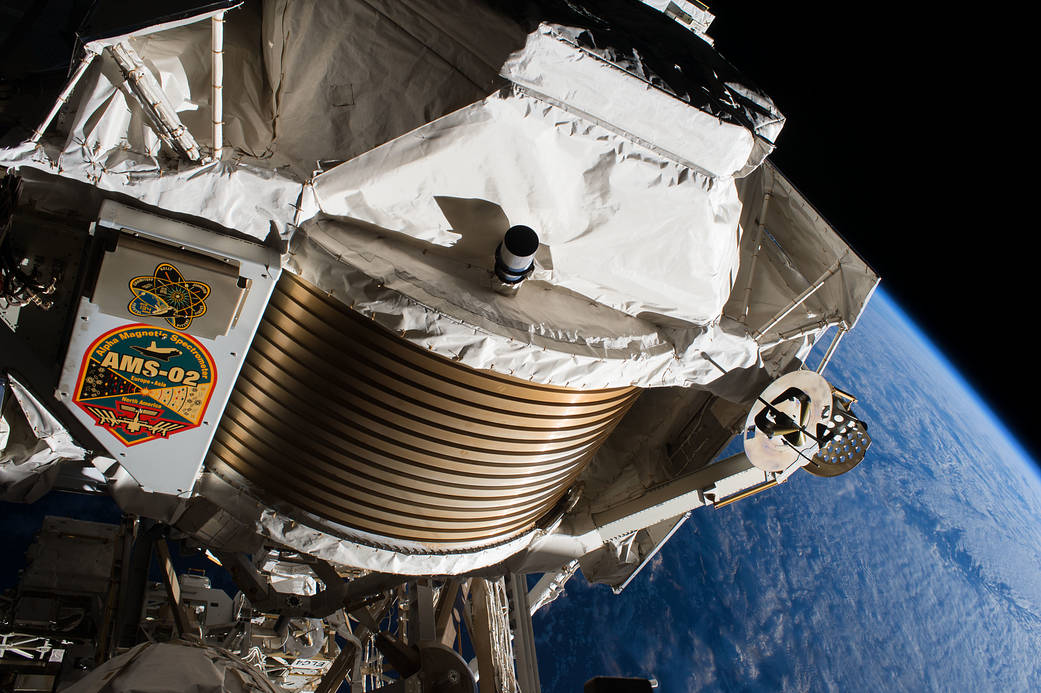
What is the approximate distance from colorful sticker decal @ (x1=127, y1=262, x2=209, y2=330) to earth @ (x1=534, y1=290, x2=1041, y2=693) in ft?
24.1

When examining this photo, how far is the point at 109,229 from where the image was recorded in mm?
1992

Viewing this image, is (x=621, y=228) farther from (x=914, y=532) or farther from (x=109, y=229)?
(x=914, y=532)

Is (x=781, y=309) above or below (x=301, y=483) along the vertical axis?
above

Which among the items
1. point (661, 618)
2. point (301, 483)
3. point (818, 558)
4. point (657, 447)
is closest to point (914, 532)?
point (818, 558)

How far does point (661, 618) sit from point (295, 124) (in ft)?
28.2

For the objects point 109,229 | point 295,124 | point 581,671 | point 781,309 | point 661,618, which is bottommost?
point 581,671

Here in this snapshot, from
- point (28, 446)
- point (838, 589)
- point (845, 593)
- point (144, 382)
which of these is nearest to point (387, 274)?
point (144, 382)

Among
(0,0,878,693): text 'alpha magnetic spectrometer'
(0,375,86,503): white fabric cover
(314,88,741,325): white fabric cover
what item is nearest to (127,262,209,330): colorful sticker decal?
(0,0,878,693): text 'alpha magnetic spectrometer'

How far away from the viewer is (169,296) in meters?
2.07

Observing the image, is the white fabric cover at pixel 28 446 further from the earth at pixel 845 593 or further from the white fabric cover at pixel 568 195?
the earth at pixel 845 593

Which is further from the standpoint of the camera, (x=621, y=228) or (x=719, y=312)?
(x=719, y=312)

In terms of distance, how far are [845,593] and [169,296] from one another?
12.4 meters

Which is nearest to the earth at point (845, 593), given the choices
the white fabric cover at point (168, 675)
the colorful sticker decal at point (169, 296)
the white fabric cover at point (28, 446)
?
the white fabric cover at point (168, 675)

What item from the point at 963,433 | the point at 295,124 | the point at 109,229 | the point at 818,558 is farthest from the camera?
the point at 963,433
